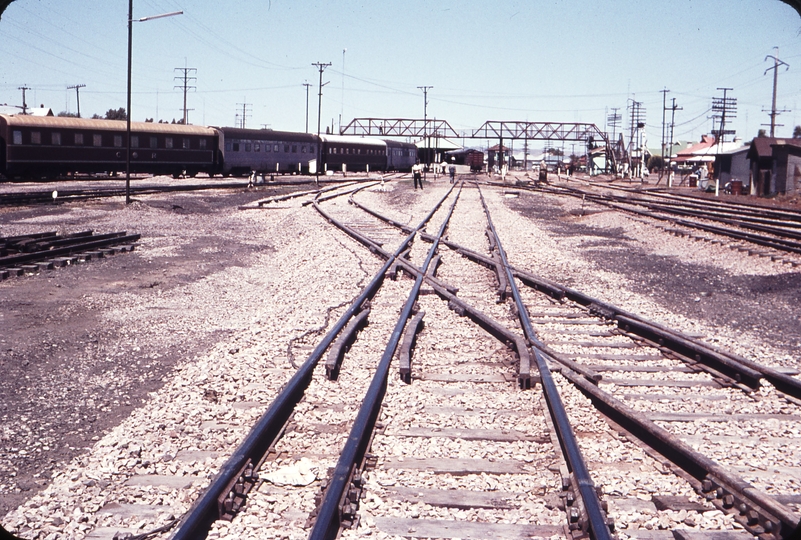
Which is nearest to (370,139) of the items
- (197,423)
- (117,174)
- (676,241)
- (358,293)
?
(117,174)

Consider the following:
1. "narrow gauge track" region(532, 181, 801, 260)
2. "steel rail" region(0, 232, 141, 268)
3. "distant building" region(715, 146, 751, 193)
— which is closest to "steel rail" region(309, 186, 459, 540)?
"steel rail" region(0, 232, 141, 268)

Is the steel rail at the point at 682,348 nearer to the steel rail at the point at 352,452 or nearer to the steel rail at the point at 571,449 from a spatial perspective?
the steel rail at the point at 571,449

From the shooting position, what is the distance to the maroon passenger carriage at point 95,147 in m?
33.9

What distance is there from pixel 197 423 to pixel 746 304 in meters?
7.74

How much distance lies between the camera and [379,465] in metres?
4.11

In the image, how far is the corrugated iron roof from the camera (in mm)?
33656

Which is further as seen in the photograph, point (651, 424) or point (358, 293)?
point (358, 293)

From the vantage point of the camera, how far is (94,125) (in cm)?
3725

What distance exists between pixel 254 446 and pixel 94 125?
3730 cm

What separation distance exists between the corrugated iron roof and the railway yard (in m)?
25.2

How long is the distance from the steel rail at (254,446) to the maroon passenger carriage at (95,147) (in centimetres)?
3246

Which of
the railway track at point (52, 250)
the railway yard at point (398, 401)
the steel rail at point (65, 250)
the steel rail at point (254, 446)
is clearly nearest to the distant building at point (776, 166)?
the railway yard at point (398, 401)

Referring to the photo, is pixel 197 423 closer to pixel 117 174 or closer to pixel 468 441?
pixel 468 441

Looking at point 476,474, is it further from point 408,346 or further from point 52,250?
point 52,250
